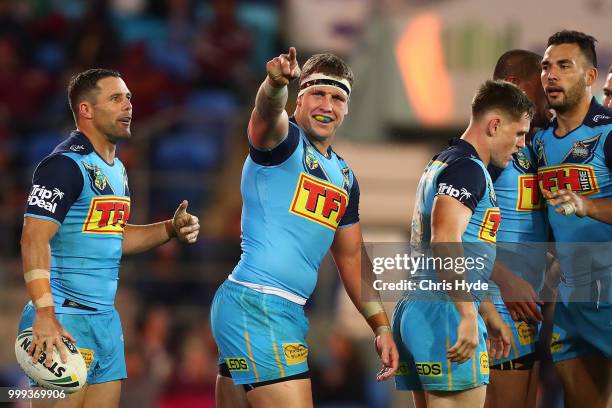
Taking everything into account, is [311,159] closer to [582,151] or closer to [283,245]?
[283,245]

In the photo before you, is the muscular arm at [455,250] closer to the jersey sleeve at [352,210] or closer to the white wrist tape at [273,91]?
the jersey sleeve at [352,210]

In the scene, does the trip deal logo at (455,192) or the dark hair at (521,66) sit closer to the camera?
the trip deal logo at (455,192)

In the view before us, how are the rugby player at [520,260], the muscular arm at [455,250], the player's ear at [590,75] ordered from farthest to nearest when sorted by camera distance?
1. the player's ear at [590,75]
2. the rugby player at [520,260]
3. the muscular arm at [455,250]

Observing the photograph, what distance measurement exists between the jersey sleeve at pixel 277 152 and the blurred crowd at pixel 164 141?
172 inches

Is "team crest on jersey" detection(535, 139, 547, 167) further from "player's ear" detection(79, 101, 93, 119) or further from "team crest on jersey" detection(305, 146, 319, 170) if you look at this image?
"player's ear" detection(79, 101, 93, 119)

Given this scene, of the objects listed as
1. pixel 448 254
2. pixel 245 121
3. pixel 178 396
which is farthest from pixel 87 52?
pixel 448 254

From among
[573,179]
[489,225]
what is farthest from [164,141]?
[489,225]

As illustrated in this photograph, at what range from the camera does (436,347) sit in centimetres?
554

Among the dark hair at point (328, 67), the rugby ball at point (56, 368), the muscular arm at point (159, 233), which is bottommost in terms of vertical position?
the rugby ball at point (56, 368)

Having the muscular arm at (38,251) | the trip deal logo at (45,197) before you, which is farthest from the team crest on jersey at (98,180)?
the muscular arm at (38,251)

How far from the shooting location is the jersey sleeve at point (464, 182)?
5469 mm

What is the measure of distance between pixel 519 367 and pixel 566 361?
34 cm

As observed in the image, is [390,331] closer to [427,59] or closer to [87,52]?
[427,59]

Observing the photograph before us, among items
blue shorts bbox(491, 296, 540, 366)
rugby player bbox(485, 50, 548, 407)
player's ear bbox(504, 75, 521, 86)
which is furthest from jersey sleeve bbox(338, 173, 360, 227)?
player's ear bbox(504, 75, 521, 86)
